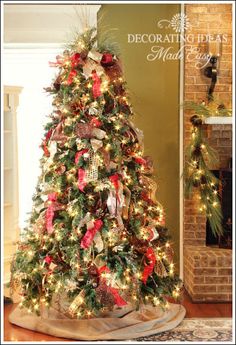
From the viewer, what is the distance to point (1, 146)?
2.57 m

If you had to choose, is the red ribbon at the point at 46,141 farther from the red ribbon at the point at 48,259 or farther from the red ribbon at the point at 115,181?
the red ribbon at the point at 48,259

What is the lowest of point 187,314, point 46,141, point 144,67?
point 187,314

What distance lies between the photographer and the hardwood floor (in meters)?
2.96

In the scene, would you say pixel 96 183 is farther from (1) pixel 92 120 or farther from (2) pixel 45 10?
(2) pixel 45 10

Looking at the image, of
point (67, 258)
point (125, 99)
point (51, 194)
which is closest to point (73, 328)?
point (67, 258)

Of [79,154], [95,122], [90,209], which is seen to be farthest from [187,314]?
[95,122]

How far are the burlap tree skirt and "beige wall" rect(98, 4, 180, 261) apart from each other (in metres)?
0.84

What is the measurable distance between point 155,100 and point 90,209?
1286 mm

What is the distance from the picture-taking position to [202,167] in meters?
3.76

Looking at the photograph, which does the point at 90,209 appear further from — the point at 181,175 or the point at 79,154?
the point at 181,175

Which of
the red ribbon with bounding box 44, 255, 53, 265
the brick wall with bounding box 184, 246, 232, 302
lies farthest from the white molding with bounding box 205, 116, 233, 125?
the red ribbon with bounding box 44, 255, 53, 265

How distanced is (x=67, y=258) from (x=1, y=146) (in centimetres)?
81

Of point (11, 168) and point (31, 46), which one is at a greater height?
point (31, 46)

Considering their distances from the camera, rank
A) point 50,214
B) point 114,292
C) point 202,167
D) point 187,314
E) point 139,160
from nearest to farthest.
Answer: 1. point 114,292
2. point 50,214
3. point 139,160
4. point 187,314
5. point 202,167
